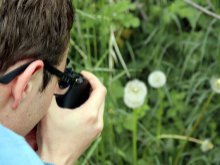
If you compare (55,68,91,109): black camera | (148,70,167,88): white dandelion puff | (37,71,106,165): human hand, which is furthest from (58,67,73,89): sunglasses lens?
(148,70,167,88): white dandelion puff

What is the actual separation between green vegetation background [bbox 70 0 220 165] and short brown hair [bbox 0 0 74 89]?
3.94 ft

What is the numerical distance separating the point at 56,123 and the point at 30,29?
1.37 feet

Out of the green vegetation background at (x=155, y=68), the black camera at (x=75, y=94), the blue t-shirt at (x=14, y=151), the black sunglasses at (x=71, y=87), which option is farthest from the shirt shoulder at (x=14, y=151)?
the green vegetation background at (x=155, y=68)

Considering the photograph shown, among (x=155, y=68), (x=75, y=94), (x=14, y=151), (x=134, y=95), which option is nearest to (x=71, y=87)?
(x=75, y=94)

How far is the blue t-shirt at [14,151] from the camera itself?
4.71 ft

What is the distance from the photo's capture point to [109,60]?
3.24m

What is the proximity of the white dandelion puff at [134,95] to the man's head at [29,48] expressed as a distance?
3.66ft

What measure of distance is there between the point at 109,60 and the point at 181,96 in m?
0.38

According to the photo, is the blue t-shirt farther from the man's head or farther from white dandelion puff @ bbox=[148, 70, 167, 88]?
white dandelion puff @ bbox=[148, 70, 167, 88]

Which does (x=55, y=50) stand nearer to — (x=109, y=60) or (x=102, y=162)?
(x=102, y=162)

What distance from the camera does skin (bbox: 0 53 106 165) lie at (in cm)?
171

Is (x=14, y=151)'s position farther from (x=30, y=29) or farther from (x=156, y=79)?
(x=156, y=79)

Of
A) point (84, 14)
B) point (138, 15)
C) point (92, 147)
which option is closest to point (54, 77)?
point (92, 147)

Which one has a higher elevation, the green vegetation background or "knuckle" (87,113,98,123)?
"knuckle" (87,113,98,123)
